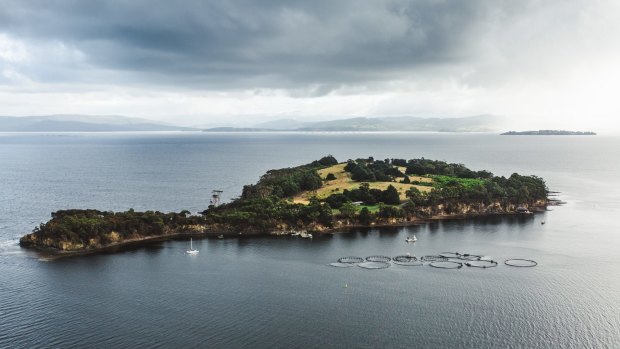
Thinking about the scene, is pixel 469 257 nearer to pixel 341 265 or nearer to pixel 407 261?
pixel 407 261

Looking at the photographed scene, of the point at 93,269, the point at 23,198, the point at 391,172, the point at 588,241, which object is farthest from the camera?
the point at 391,172

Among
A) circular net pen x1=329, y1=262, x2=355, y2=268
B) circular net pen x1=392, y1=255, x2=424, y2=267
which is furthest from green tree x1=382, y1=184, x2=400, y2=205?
circular net pen x1=329, y1=262, x2=355, y2=268

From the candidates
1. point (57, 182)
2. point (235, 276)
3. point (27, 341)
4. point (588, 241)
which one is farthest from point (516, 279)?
point (57, 182)

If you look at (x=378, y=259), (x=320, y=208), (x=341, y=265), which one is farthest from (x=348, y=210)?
(x=341, y=265)

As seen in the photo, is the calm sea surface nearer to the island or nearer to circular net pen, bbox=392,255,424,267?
circular net pen, bbox=392,255,424,267

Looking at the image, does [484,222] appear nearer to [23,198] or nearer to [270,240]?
[270,240]
